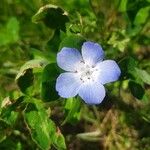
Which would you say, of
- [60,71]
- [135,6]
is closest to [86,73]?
[60,71]

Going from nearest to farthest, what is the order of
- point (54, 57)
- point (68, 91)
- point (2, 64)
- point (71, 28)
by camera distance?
1. point (68, 91)
2. point (71, 28)
3. point (54, 57)
4. point (2, 64)

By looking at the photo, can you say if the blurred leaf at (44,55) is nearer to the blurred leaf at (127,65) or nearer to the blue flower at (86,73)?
the blue flower at (86,73)

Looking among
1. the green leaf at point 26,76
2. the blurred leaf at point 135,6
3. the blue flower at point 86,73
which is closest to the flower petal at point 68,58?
the blue flower at point 86,73

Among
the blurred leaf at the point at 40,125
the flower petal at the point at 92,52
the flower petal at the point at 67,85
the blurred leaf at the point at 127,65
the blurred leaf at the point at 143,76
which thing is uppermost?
the flower petal at the point at 92,52

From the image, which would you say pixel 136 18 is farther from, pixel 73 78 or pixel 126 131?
pixel 73 78

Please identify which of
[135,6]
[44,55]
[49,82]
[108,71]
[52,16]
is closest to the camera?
[108,71]

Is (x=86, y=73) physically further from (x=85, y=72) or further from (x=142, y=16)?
(x=142, y=16)

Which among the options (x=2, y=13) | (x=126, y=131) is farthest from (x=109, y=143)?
(x=2, y=13)
